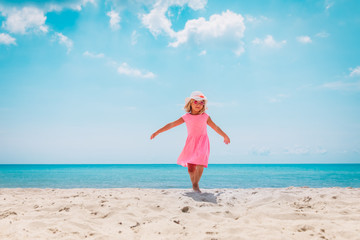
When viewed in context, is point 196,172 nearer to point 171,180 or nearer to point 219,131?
point 219,131

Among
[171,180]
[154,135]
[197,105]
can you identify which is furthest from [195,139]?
[171,180]

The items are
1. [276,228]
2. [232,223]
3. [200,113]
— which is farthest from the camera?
[200,113]

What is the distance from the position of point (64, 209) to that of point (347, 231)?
3.85 m

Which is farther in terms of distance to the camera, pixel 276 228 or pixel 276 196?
pixel 276 196

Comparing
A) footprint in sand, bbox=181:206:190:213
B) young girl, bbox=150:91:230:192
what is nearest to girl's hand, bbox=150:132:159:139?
young girl, bbox=150:91:230:192

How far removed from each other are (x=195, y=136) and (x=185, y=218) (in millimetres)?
2363

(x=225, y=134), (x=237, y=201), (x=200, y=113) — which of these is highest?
(x=200, y=113)

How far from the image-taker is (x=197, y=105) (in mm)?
5316

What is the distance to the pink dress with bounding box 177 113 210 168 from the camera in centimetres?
536

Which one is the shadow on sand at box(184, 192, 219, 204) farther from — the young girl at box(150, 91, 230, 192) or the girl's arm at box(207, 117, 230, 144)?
the girl's arm at box(207, 117, 230, 144)

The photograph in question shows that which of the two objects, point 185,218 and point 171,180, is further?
point 171,180

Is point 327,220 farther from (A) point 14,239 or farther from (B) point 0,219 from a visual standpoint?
(B) point 0,219

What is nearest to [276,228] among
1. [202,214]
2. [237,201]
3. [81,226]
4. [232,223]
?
[232,223]

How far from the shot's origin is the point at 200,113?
5480 millimetres
